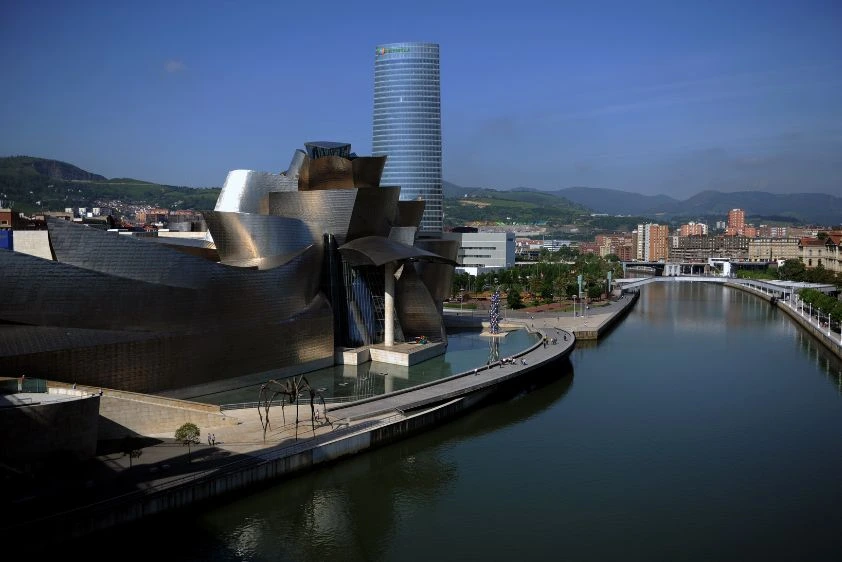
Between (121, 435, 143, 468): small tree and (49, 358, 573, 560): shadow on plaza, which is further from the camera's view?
(121, 435, 143, 468): small tree

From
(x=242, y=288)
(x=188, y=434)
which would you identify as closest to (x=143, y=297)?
(x=242, y=288)

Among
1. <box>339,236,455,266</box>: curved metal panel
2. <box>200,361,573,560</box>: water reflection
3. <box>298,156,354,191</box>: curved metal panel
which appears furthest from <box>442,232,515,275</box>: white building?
<box>200,361,573,560</box>: water reflection

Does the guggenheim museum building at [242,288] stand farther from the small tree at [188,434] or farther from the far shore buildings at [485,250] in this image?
the far shore buildings at [485,250]

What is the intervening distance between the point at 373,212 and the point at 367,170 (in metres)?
2.44

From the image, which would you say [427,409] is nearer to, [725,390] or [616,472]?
[616,472]

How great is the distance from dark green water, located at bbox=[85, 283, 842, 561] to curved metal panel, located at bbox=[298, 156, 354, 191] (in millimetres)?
13311

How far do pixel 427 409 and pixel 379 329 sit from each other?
11706 mm

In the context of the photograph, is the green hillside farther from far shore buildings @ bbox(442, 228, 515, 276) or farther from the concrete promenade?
the concrete promenade

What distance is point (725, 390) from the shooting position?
33.8m

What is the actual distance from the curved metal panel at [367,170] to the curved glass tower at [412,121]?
210ft

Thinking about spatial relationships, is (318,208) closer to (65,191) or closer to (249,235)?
(249,235)

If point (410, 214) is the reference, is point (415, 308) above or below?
below

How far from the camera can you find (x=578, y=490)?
810 inches

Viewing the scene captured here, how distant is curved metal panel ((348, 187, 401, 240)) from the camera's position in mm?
35094
